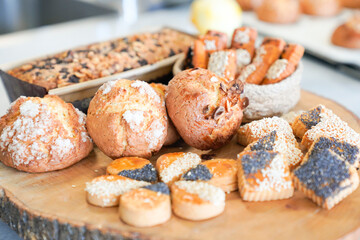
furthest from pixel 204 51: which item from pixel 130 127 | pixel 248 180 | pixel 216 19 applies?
pixel 216 19

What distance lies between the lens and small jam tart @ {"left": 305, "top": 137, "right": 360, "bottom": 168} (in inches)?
41.6

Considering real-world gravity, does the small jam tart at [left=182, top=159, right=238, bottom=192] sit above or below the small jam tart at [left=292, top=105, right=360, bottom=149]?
below

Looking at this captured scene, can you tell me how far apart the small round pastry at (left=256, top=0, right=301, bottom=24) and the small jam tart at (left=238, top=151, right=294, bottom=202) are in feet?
5.96

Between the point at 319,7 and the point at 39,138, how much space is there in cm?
219

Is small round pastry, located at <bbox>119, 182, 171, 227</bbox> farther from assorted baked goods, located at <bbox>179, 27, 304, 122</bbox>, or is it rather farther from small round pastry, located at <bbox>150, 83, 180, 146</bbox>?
assorted baked goods, located at <bbox>179, 27, 304, 122</bbox>

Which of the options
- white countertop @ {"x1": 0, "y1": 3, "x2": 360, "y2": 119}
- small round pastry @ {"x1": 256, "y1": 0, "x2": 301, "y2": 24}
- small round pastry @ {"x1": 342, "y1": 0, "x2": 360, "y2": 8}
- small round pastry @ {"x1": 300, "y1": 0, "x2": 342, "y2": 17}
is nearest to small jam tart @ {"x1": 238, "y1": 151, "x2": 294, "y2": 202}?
white countertop @ {"x1": 0, "y1": 3, "x2": 360, "y2": 119}

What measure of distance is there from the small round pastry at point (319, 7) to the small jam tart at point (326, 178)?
195 centimetres

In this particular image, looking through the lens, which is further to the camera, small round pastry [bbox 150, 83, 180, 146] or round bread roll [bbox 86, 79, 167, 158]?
small round pastry [bbox 150, 83, 180, 146]

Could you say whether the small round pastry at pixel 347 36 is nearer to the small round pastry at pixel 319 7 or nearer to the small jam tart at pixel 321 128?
the small round pastry at pixel 319 7

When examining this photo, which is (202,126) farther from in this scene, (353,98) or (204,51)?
(353,98)

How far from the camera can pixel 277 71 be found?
1.35 metres

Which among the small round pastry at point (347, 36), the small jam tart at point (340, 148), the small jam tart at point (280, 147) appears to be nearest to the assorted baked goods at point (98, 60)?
the small jam tart at point (280, 147)

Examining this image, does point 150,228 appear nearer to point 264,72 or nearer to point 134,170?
point 134,170

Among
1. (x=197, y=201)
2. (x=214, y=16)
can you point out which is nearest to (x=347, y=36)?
(x=214, y=16)
